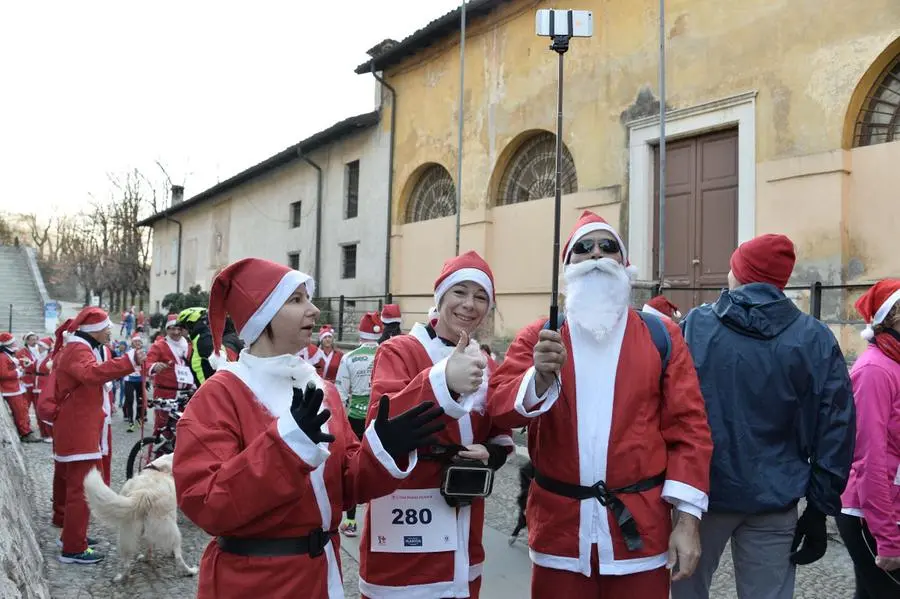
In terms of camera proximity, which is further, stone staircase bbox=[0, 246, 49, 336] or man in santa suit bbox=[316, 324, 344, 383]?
stone staircase bbox=[0, 246, 49, 336]

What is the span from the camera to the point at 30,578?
3195 mm

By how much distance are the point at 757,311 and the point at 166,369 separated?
24.5 feet

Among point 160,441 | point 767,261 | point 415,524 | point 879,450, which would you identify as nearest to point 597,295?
point 767,261

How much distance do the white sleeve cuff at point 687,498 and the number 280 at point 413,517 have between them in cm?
92

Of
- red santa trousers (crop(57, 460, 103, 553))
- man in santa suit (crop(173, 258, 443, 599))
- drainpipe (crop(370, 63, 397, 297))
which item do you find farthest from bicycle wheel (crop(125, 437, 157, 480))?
drainpipe (crop(370, 63, 397, 297))

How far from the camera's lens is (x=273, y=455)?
1.93 meters

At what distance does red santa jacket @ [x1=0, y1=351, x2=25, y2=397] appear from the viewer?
39.1 ft

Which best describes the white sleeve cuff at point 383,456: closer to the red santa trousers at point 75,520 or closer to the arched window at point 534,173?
the red santa trousers at point 75,520

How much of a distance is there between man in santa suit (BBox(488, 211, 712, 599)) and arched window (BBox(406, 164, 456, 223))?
1469 centimetres

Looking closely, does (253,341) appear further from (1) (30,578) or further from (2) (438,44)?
(2) (438,44)

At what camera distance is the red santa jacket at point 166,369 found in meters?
8.55

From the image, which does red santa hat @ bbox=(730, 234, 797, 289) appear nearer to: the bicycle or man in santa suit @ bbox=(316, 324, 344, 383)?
the bicycle

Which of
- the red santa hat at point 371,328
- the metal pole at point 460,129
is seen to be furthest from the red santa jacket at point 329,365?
the metal pole at point 460,129

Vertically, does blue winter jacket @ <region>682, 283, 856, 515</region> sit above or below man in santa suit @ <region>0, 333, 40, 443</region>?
above
